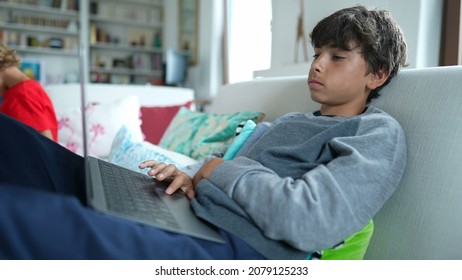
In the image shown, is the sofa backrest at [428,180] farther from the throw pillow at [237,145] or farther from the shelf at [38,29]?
the shelf at [38,29]

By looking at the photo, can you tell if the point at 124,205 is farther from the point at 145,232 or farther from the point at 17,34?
the point at 17,34

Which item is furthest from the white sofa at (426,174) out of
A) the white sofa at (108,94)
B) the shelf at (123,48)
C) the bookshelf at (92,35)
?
the shelf at (123,48)

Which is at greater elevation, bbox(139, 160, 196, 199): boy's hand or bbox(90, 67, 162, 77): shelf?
bbox(90, 67, 162, 77): shelf

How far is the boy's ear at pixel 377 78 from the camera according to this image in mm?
930

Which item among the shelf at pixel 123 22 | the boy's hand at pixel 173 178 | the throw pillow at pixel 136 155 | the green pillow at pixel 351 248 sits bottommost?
the green pillow at pixel 351 248

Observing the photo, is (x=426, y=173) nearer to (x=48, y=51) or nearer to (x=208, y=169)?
(x=208, y=169)

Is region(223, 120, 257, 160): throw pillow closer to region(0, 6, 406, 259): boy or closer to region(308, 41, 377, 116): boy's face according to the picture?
region(0, 6, 406, 259): boy

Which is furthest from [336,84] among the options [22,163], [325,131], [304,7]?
[22,163]

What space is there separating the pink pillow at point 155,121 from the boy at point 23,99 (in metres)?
0.51

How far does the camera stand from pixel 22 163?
86 centimetres

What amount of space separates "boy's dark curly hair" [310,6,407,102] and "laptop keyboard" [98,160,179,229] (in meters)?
0.55

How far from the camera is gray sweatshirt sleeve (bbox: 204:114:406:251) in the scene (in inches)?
25.6

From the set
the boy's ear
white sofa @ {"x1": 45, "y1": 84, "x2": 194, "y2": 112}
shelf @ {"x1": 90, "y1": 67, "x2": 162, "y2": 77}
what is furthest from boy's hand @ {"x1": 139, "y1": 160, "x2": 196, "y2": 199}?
shelf @ {"x1": 90, "y1": 67, "x2": 162, "y2": 77}
